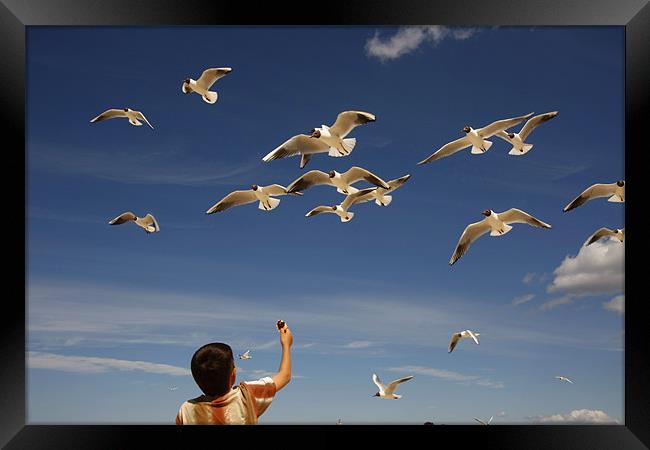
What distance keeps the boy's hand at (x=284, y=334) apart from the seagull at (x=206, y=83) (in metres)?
1.66

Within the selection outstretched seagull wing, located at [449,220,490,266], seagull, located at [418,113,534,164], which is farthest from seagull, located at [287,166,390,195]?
outstretched seagull wing, located at [449,220,490,266]

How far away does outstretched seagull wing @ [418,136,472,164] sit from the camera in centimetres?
380

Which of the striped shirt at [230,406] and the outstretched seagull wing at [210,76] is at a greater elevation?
the outstretched seagull wing at [210,76]

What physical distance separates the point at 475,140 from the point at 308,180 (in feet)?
3.30

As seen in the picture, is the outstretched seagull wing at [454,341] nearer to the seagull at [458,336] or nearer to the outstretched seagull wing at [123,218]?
the seagull at [458,336]

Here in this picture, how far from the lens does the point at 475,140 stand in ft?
12.6

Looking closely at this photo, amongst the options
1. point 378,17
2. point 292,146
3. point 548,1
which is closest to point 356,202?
point 292,146

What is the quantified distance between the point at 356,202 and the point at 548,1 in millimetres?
1591

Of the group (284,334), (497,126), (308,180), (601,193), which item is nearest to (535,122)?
(497,126)

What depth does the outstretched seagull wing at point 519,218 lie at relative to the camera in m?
3.72

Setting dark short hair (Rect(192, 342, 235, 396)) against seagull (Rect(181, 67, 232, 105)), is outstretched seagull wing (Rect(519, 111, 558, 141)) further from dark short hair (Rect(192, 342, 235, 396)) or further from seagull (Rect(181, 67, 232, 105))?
dark short hair (Rect(192, 342, 235, 396))

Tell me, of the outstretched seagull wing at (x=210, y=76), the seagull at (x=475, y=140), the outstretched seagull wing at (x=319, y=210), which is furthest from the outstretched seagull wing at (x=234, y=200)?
the seagull at (x=475, y=140)

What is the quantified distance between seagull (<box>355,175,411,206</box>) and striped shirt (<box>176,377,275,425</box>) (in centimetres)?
159

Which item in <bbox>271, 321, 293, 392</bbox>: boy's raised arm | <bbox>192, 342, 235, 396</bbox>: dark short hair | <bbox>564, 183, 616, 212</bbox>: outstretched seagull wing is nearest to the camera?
<bbox>192, 342, 235, 396</bbox>: dark short hair
